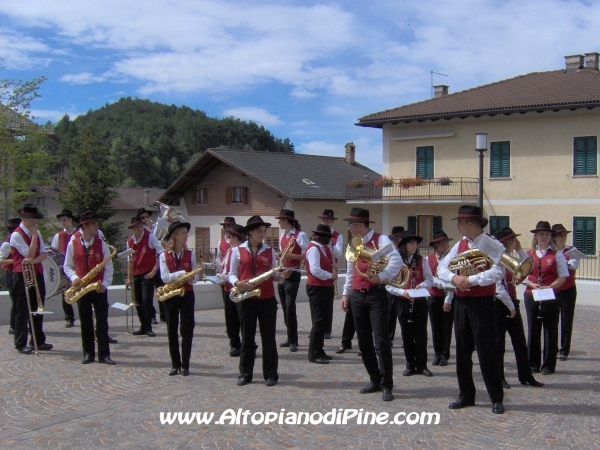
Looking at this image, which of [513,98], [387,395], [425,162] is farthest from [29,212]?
[425,162]

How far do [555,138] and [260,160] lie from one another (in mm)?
20102

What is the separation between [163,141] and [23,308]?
8394cm

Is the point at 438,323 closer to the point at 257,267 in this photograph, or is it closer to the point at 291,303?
the point at 291,303

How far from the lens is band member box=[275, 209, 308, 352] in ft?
34.2

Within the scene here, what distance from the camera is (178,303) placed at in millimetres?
8875

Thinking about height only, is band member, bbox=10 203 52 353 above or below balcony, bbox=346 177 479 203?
below

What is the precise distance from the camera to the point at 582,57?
33594mm

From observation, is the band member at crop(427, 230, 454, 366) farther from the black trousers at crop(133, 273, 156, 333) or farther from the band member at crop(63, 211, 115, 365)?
the black trousers at crop(133, 273, 156, 333)

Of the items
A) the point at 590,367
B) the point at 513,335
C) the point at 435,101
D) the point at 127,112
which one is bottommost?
the point at 590,367

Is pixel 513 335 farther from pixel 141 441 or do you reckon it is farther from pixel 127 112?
pixel 127 112

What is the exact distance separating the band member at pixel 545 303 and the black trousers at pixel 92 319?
567 cm

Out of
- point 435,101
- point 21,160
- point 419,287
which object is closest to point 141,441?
point 419,287

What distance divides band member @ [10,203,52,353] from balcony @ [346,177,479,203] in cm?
2424

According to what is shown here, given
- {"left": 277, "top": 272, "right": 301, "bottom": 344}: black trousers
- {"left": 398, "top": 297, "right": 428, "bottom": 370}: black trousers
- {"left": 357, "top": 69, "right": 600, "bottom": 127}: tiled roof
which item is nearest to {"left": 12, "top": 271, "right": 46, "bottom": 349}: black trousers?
{"left": 277, "top": 272, "right": 301, "bottom": 344}: black trousers
